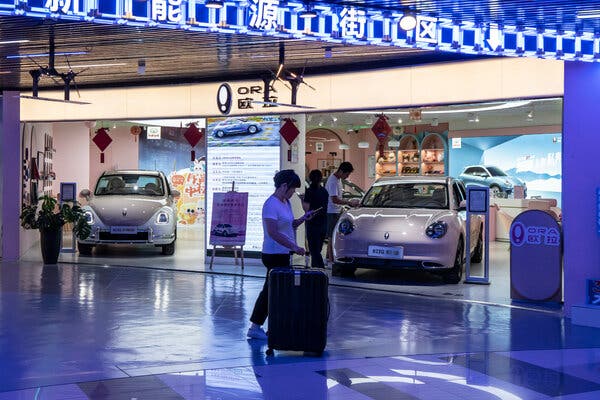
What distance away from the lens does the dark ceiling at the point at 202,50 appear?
25.4ft

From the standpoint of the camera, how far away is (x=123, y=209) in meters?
15.0

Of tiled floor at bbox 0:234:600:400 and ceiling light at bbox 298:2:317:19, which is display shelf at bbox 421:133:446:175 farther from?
ceiling light at bbox 298:2:317:19

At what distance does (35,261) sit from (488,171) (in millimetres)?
12989

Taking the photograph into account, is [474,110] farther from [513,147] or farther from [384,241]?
[384,241]

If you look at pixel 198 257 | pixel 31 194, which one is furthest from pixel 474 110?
pixel 31 194

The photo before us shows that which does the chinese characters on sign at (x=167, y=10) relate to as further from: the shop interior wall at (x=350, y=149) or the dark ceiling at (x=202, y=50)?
the shop interior wall at (x=350, y=149)

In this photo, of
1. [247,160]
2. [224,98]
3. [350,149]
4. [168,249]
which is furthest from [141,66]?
[350,149]

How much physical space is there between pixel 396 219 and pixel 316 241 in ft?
4.72

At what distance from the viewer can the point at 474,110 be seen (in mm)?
21594

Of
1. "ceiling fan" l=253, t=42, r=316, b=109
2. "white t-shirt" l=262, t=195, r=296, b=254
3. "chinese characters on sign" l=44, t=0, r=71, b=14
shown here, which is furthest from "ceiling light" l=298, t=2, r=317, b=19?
"ceiling fan" l=253, t=42, r=316, b=109

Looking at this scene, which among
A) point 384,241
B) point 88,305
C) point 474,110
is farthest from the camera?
point 474,110

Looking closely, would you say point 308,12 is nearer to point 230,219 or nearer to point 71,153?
point 230,219

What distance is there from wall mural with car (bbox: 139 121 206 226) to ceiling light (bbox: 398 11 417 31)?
17.4 meters

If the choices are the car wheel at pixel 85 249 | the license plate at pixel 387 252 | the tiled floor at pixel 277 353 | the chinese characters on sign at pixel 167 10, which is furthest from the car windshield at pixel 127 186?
the chinese characters on sign at pixel 167 10
